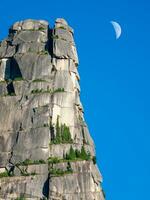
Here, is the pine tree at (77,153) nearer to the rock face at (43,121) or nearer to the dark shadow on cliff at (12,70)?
the rock face at (43,121)

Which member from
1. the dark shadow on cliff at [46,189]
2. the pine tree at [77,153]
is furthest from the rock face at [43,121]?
the pine tree at [77,153]

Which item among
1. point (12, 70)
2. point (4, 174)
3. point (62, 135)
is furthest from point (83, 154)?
point (12, 70)

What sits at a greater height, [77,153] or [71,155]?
[77,153]

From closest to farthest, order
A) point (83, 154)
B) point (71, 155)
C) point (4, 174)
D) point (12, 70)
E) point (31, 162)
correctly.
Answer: point (4, 174) < point (31, 162) < point (71, 155) < point (83, 154) < point (12, 70)

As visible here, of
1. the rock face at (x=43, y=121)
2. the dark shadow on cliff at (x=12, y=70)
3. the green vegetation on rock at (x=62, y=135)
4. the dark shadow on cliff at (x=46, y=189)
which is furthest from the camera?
the dark shadow on cliff at (x=12, y=70)

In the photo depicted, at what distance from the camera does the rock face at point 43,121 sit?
80.5 m

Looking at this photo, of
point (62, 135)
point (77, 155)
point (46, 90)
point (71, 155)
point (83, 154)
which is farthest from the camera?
point (46, 90)

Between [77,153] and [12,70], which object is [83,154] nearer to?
[77,153]

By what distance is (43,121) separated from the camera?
3410 inches

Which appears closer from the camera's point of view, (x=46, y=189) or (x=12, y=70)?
(x=46, y=189)

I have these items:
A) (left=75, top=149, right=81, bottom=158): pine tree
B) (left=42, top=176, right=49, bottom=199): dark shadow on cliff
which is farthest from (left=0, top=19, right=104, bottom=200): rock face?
(left=75, top=149, right=81, bottom=158): pine tree

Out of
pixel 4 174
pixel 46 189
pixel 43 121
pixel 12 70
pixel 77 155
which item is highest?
pixel 12 70

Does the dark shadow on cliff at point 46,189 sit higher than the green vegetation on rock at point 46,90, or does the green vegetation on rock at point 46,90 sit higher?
the green vegetation on rock at point 46,90

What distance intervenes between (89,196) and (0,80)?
951 inches
